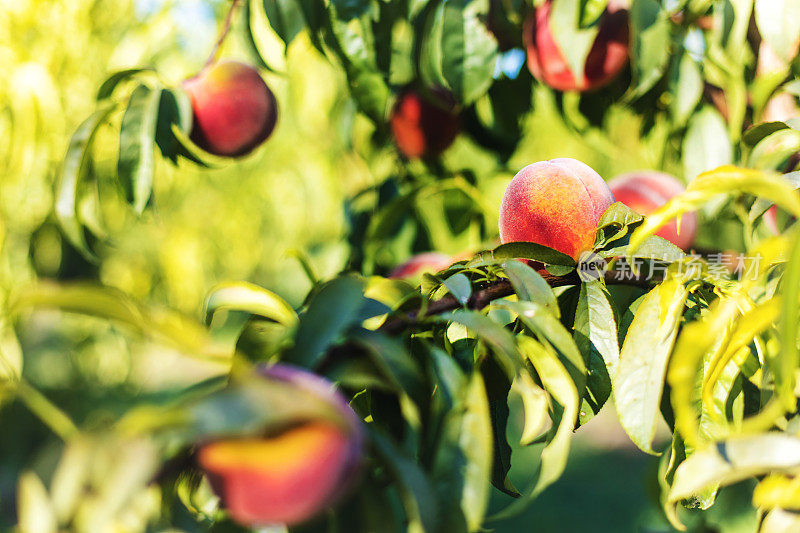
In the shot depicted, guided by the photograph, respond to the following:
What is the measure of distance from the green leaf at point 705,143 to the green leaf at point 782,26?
0.19m

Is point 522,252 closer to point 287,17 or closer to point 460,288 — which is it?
point 460,288

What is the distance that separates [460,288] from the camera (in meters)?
0.42

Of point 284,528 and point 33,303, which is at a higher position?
point 33,303

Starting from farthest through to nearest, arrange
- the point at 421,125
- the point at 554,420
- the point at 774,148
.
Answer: the point at 421,125
the point at 774,148
the point at 554,420

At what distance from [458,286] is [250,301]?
0.45 ft

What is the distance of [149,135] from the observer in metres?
0.66

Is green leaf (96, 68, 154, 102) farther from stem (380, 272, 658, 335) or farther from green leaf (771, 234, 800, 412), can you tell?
green leaf (771, 234, 800, 412)

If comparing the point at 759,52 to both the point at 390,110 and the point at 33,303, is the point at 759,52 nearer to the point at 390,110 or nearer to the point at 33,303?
the point at 390,110

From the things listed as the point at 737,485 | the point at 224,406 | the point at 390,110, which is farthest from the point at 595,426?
the point at 224,406

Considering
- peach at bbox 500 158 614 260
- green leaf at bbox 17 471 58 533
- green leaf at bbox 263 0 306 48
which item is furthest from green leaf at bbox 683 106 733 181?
green leaf at bbox 17 471 58 533

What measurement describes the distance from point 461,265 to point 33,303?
28 centimetres

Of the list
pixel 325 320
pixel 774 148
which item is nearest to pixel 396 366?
pixel 325 320

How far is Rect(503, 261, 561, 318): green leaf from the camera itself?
1.37 feet

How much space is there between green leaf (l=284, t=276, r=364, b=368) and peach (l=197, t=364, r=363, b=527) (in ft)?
0.10
